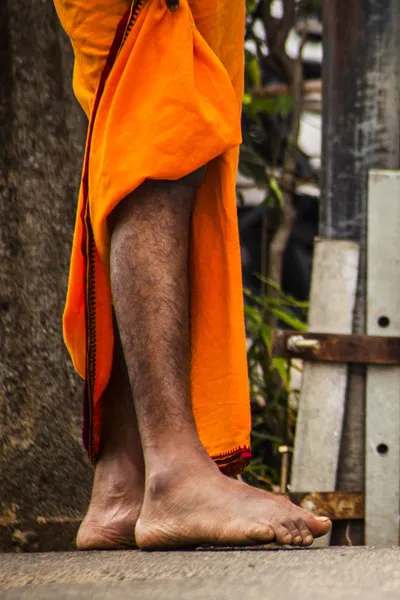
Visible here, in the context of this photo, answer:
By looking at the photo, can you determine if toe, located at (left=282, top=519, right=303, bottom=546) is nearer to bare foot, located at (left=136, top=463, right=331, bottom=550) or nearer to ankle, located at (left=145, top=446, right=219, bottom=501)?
bare foot, located at (left=136, top=463, right=331, bottom=550)

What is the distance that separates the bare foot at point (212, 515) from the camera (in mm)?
1835

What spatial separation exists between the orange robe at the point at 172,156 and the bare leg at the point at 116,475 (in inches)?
1.4

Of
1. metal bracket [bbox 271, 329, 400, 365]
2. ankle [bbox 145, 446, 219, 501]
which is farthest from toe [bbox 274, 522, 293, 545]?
metal bracket [bbox 271, 329, 400, 365]

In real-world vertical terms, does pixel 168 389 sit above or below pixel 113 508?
above

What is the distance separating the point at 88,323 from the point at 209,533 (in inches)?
20.1

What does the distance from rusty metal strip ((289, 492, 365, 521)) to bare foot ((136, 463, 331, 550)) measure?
5.00 ft

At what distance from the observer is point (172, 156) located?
6.57 feet

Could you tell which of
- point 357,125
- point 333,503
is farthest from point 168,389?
point 357,125

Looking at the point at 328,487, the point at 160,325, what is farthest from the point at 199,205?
the point at 328,487

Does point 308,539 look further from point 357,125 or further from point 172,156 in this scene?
point 357,125

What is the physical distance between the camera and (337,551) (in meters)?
1.77

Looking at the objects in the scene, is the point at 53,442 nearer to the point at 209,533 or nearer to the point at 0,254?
the point at 0,254

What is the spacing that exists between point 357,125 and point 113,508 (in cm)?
198

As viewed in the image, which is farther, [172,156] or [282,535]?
[172,156]
